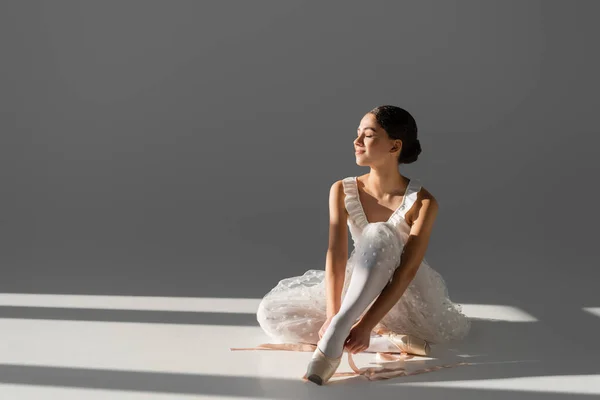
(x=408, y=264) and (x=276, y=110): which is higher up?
(x=276, y=110)

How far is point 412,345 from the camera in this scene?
115 inches

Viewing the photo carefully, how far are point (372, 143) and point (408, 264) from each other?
0.44 meters

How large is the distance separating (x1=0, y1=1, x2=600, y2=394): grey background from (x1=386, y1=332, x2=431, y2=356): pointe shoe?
100 inches

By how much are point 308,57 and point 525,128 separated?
6.32 ft

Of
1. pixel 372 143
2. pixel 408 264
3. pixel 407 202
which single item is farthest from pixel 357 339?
pixel 372 143

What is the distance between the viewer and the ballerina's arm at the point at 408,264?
271 centimetres

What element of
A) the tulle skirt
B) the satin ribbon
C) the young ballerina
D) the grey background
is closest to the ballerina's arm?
the young ballerina

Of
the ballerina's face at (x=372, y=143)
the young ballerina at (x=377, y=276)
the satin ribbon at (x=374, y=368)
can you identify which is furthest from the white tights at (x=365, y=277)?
the ballerina's face at (x=372, y=143)

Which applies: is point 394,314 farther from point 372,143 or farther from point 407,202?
point 372,143

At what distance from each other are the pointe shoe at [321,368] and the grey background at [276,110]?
291cm

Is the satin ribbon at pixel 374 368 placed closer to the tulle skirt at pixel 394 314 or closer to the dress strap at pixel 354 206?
the tulle skirt at pixel 394 314

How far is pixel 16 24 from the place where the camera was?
7.24m

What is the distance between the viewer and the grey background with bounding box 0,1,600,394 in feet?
19.8

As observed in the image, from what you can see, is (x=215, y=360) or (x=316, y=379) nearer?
(x=316, y=379)
